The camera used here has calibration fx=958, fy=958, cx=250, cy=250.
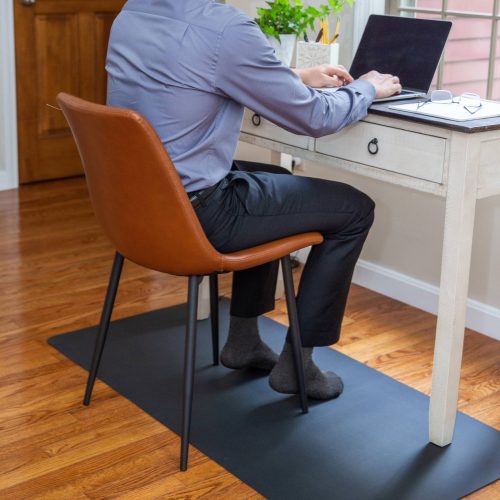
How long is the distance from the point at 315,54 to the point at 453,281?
0.87 m

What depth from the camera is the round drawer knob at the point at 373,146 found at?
2299 mm

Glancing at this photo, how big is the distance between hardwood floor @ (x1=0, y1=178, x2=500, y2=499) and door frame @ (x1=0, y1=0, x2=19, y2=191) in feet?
1.52

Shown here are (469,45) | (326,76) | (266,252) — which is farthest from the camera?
(469,45)

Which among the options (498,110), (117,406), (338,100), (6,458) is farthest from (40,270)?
(498,110)

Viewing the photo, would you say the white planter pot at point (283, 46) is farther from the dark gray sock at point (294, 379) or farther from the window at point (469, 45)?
the dark gray sock at point (294, 379)

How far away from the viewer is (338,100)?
88.4 inches

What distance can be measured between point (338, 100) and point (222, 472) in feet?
2.94

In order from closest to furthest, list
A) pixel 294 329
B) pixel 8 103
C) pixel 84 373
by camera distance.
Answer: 1. pixel 294 329
2. pixel 84 373
3. pixel 8 103

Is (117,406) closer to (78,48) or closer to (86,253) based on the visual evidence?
(86,253)

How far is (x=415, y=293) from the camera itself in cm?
320

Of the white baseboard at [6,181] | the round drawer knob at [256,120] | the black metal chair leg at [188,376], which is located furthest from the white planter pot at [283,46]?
the white baseboard at [6,181]

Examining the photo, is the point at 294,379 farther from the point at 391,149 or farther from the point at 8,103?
the point at 8,103

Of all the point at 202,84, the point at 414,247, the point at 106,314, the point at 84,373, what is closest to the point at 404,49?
the point at 202,84

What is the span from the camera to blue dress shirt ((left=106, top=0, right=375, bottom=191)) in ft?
6.80
